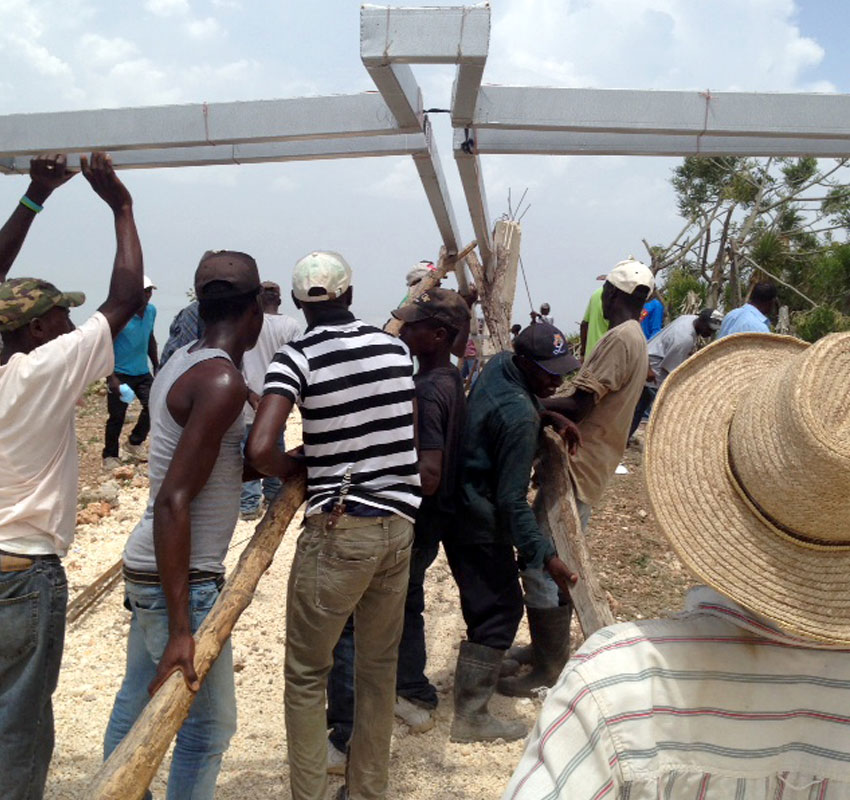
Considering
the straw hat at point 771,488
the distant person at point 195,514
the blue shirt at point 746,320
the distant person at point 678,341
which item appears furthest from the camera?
the distant person at point 678,341

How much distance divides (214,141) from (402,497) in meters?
1.79

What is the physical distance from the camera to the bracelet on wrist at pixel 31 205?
2684 mm

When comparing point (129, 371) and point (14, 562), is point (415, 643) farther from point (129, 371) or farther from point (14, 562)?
point (129, 371)

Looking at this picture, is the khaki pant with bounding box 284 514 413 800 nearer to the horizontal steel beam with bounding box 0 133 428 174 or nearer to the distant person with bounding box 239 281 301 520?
the distant person with bounding box 239 281 301 520

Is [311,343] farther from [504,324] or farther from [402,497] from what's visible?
[504,324]

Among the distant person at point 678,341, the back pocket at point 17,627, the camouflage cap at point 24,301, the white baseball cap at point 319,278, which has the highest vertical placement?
the distant person at point 678,341

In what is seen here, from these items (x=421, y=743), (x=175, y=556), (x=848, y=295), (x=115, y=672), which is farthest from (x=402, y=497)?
(x=848, y=295)

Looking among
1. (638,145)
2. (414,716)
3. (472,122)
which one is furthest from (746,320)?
(414,716)

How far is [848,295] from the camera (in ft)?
42.0

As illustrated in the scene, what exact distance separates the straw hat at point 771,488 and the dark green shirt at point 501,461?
6.90ft

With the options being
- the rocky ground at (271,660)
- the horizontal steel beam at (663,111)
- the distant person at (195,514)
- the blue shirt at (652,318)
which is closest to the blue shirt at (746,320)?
the blue shirt at (652,318)

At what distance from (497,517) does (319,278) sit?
4.57ft

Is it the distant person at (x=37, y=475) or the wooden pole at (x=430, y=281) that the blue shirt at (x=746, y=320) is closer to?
the wooden pole at (x=430, y=281)

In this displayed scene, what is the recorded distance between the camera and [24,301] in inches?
89.9
